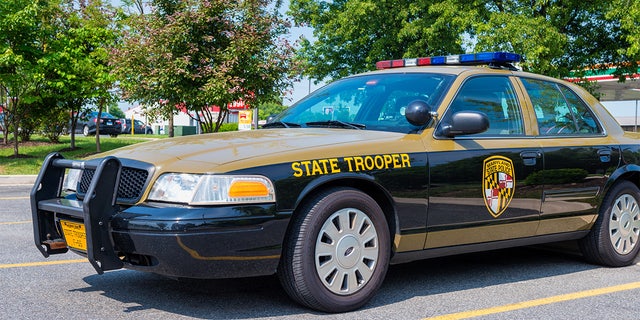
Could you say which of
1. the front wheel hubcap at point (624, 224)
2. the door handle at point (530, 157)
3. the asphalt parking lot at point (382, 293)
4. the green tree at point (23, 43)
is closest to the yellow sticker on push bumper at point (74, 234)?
the asphalt parking lot at point (382, 293)

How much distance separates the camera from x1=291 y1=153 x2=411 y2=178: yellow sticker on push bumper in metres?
4.06

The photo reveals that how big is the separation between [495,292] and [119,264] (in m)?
2.55

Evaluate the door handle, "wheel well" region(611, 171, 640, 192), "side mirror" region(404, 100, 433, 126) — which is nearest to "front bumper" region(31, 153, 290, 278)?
"side mirror" region(404, 100, 433, 126)

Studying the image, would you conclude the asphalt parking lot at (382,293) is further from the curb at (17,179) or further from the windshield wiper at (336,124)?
the curb at (17,179)

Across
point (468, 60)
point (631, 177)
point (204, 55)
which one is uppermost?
point (204, 55)

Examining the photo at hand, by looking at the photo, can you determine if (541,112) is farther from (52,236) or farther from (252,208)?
(52,236)

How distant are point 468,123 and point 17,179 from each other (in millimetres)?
12710

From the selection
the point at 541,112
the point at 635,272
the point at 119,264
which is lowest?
the point at 635,272

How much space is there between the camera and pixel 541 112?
5613mm

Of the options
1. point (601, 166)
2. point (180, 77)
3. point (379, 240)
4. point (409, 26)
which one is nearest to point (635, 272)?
point (601, 166)

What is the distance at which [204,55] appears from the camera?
17.1 meters

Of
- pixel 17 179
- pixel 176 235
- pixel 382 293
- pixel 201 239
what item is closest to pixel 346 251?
pixel 382 293

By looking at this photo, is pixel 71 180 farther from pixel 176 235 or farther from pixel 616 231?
pixel 616 231

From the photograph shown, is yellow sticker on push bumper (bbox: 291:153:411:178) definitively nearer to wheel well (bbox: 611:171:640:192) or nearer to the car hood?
the car hood
